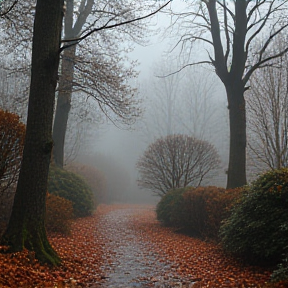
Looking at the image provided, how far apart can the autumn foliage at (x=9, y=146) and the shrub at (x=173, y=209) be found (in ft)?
17.8

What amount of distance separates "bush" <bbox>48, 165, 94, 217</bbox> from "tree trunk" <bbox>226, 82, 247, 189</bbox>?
218 inches

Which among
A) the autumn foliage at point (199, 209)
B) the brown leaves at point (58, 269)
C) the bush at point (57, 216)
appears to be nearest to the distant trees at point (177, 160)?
the autumn foliage at point (199, 209)

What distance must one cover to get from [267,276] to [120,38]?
1140 centimetres

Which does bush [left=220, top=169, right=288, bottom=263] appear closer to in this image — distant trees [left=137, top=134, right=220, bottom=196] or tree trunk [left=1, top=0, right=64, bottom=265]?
tree trunk [left=1, top=0, right=64, bottom=265]

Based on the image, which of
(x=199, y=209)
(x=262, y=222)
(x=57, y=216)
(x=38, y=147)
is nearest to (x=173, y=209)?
(x=199, y=209)

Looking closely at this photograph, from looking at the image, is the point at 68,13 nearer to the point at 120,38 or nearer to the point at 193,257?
the point at 120,38

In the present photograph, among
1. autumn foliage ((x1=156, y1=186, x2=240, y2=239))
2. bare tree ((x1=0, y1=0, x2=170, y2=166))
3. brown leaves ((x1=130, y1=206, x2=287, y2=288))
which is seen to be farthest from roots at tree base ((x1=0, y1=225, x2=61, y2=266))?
bare tree ((x1=0, y1=0, x2=170, y2=166))

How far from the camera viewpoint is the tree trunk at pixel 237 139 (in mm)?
9875

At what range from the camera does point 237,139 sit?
10.0 meters

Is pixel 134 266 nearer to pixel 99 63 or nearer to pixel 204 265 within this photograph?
pixel 204 265

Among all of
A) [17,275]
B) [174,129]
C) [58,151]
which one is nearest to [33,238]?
[17,275]

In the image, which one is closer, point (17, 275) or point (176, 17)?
point (17, 275)

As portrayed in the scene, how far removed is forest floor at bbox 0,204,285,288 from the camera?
4660mm

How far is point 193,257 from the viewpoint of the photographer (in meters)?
6.84
